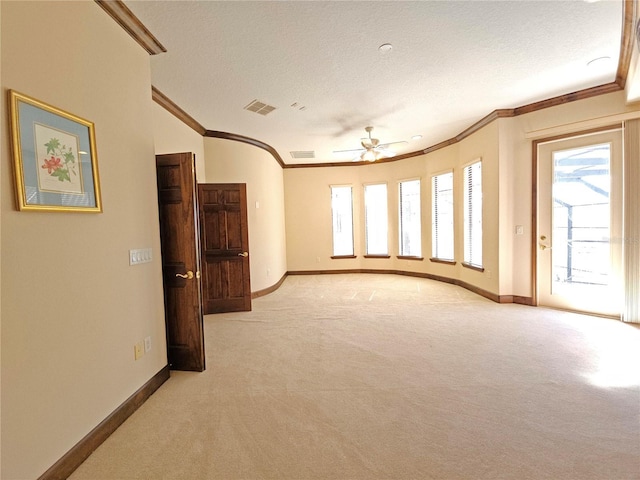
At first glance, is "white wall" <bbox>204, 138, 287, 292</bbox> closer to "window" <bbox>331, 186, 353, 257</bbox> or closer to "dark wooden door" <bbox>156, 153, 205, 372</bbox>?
"window" <bbox>331, 186, 353, 257</bbox>

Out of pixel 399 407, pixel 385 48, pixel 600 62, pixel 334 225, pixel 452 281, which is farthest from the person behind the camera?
pixel 334 225

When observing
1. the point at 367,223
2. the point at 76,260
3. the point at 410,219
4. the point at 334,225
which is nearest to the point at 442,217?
the point at 410,219

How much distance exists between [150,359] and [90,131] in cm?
182

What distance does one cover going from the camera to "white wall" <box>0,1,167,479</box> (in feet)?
4.98

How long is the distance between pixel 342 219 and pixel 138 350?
253 inches

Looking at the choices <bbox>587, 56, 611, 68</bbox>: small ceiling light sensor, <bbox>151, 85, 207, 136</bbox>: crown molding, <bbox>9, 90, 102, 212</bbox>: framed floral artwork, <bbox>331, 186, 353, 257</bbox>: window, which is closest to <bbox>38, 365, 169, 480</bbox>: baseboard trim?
<bbox>9, 90, 102, 212</bbox>: framed floral artwork

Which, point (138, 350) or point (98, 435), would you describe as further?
point (138, 350)

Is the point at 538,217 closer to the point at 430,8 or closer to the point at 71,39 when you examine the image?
the point at 430,8

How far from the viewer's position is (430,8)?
2.45 meters

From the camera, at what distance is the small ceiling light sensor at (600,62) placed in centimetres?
335

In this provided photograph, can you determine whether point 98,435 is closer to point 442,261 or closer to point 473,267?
point 473,267

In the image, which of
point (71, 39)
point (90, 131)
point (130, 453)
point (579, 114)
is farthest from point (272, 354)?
point (579, 114)

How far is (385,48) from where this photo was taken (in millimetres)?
2959

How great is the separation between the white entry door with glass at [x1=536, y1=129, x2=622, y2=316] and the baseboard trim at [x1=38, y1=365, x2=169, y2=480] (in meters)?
5.24
